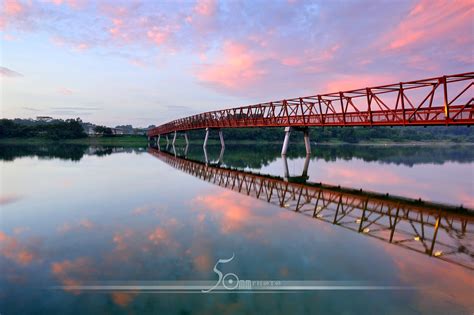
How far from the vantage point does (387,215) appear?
1416 cm

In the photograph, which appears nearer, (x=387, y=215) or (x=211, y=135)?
(x=387, y=215)

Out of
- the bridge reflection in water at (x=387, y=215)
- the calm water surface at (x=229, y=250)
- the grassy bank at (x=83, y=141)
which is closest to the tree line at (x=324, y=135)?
the grassy bank at (x=83, y=141)

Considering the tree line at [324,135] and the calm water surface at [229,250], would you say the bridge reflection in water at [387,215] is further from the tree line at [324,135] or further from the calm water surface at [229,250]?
the tree line at [324,135]

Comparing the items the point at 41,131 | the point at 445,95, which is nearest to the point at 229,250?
the point at 445,95

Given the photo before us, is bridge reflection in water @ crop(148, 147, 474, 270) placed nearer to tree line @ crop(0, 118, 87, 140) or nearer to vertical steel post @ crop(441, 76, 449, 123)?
vertical steel post @ crop(441, 76, 449, 123)

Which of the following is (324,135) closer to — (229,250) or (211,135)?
(211,135)

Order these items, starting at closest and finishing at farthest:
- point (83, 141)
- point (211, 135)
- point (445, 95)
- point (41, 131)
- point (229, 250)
Answer: 1. point (229, 250)
2. point (445, 95)
3. point (83, 141)
4. point (41, 131)
5. point (211, 135)

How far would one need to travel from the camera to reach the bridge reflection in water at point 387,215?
404 inches

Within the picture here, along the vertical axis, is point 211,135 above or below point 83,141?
above

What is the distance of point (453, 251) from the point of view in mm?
9680

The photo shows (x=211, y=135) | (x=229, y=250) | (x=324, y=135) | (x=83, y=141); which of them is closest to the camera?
(x=229, y=250)

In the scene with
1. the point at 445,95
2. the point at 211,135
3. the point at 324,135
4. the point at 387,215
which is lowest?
the point at 387,215

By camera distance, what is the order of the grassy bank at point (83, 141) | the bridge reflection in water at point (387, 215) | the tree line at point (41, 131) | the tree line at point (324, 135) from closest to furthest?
the bridge reflection in water at point (387, 215), the grassy bank at point (83, 141), the tree line at point (41, 131), the tree line at point (324, 135)

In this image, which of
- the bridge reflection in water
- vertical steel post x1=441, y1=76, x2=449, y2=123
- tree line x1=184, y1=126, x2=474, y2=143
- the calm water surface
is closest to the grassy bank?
tree line x1=184, y1=126, x2=474, y2=143
